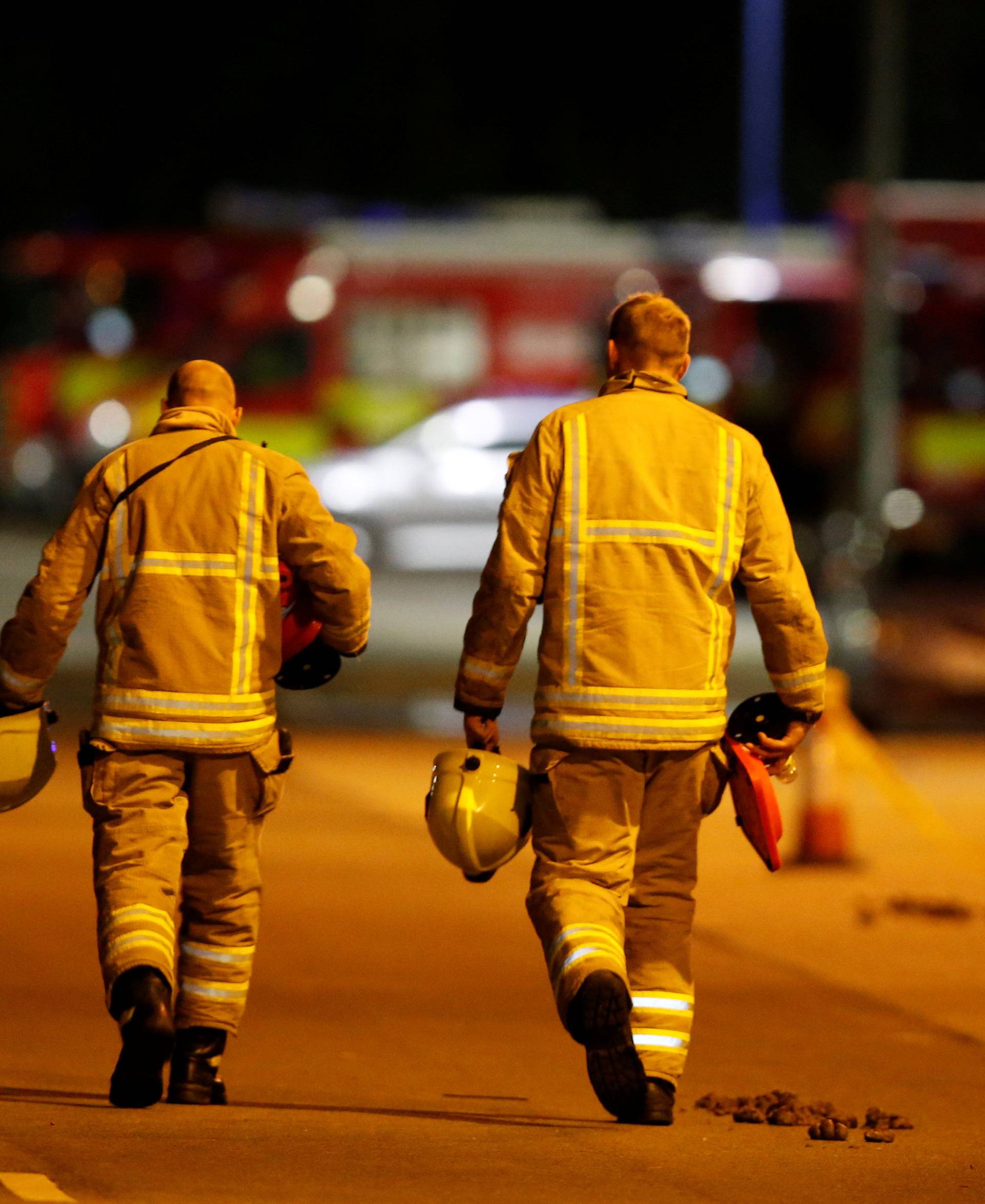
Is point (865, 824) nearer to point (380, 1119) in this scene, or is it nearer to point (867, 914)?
point (867, 914)

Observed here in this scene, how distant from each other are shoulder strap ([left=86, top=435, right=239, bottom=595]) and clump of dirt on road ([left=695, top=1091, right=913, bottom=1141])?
75.4 inches

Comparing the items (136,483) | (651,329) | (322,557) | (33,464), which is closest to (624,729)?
(322,557)

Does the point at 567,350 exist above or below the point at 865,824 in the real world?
above

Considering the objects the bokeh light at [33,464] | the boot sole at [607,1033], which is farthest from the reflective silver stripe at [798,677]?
the bokeh light at [33,464]

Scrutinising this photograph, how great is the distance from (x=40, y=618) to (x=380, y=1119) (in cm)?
139

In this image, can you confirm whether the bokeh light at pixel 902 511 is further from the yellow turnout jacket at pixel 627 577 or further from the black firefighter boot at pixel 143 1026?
the black firefighter boot at pixel 143 1026

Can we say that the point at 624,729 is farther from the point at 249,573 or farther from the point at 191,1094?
the point at 191,1094

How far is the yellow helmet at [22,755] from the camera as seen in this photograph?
584 centimetres

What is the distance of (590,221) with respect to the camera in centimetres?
2875

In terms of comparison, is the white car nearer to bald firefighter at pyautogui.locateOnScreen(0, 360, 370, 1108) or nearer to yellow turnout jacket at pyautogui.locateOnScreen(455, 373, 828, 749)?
Answer: bald firefighter at pyautogui.locateOnScreen(0, 360, 370, 1108)

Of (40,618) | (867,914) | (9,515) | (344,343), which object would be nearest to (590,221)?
(344,343)

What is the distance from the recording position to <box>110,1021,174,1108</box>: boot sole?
17.4 ft

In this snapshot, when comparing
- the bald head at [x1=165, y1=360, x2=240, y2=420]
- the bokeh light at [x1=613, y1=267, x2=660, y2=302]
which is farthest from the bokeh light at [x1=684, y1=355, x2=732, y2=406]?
the bald head at [x1=165, y1=360, x2=240, y2=420]

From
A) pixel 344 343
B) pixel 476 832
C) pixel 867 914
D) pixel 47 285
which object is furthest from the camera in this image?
pixel 47 285
